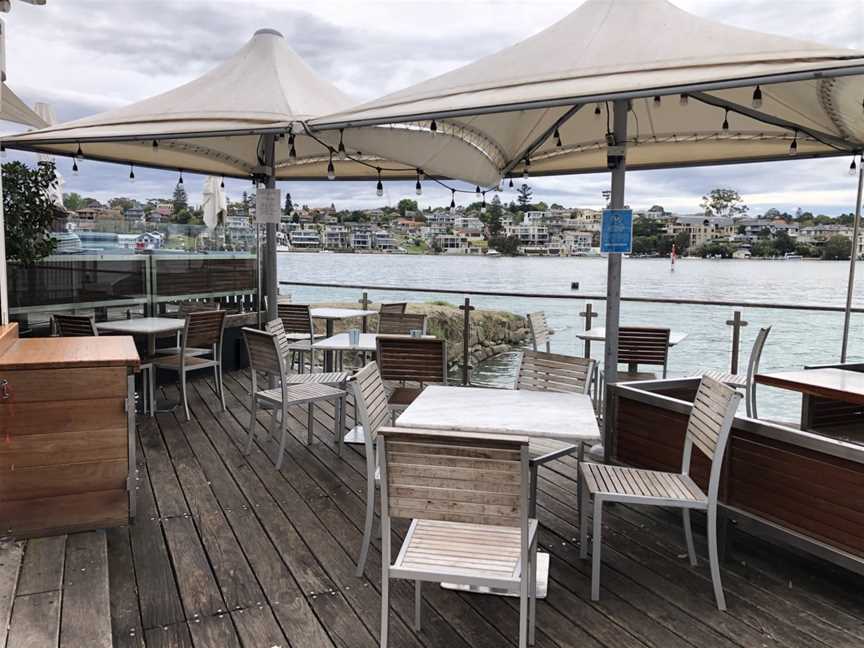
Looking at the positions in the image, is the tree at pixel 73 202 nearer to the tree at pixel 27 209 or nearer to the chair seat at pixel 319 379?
the tree at pixel 27 209

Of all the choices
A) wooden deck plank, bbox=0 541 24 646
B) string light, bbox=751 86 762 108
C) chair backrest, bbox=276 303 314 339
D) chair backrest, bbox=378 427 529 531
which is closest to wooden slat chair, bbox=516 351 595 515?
string light, bbox=751 86 762 108

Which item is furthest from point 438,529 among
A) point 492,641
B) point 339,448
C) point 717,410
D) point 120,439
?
point 339,448

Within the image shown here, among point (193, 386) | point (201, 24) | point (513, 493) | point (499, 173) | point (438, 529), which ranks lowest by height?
point (193, 386)

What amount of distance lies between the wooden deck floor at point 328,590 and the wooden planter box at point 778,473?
0.24m

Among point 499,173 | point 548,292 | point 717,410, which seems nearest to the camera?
point 717,410

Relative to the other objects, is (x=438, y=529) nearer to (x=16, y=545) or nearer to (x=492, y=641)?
(x=492, y=641)

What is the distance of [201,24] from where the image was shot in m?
11.7


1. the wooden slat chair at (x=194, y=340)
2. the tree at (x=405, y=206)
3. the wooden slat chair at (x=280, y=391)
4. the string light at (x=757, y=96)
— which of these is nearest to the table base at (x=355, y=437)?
the wooden slat chair at (x=280, y=391)

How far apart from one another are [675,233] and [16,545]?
240 inches

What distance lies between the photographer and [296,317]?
25.2 feet

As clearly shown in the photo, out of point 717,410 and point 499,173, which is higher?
point 499,173

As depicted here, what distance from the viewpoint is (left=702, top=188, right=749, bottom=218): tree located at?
801cm

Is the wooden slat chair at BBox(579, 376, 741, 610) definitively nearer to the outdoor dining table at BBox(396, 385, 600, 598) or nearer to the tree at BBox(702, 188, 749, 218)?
the outdoor dining table at BBox(396, 385, 600, 598)

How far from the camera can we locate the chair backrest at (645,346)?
5.82 metres
